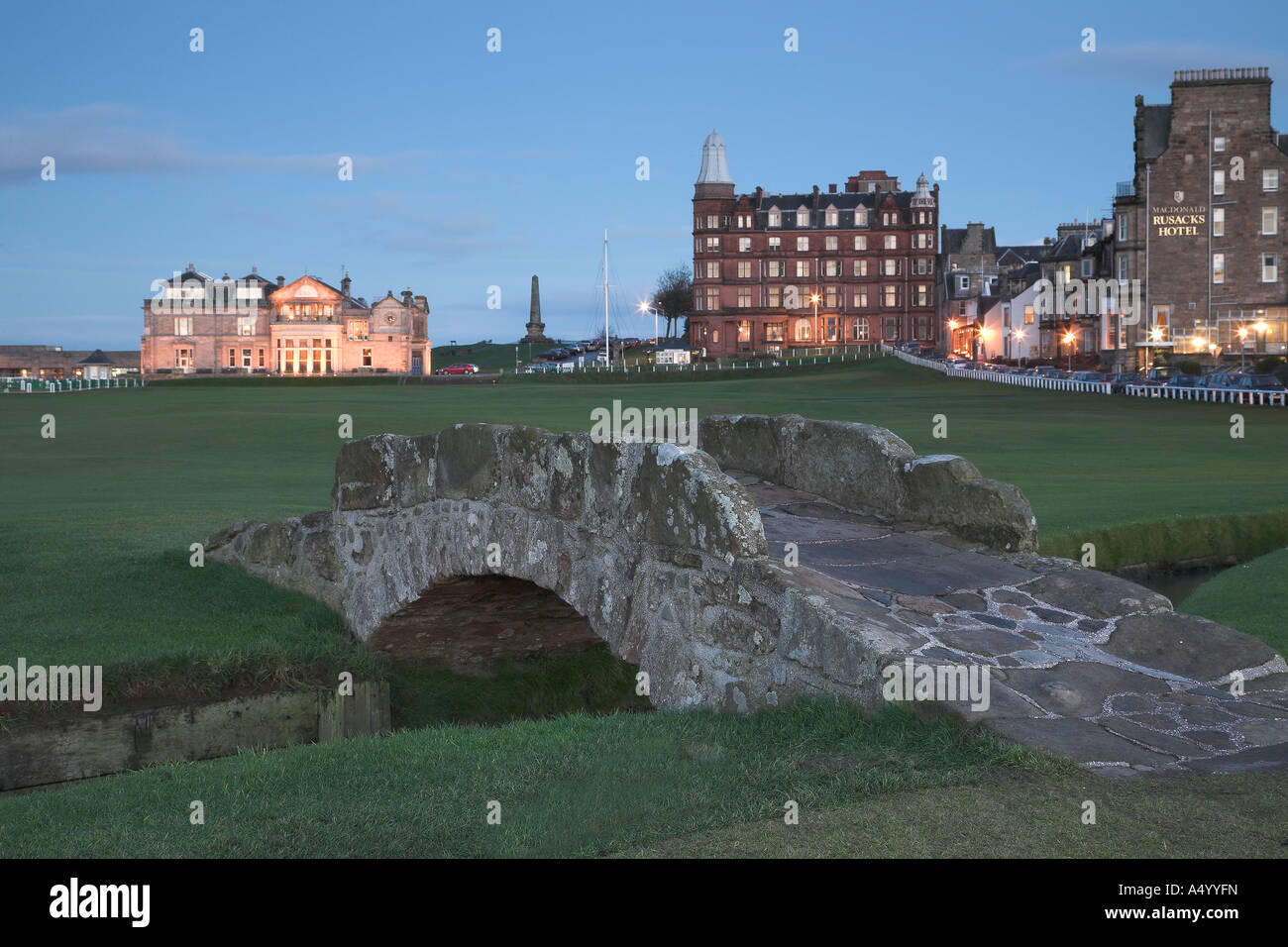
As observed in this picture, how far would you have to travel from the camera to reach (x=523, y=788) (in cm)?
648

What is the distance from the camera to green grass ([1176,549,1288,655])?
1215 centimetres

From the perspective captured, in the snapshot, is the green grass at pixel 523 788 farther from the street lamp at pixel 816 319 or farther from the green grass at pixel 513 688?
the street lamp at pixel 816 319

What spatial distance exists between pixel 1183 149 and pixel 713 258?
175ft

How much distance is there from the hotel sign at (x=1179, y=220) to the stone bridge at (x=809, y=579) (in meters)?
64.6

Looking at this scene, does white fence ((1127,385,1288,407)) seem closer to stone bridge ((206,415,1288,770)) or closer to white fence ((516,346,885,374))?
white fence ((516,346,885,374))

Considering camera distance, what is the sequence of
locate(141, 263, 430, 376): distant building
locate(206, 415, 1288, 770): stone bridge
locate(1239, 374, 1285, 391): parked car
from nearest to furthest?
locate(206, 415, 1288, 770): stone bridge
locate(1239, 374, 1285, 391): parked car
locate(141, 263, 430, 376): distant building

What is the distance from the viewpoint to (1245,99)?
6788 cm

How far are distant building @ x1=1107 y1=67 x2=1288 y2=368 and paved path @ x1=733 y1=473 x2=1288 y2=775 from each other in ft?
218

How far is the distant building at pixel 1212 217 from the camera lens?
224 ft
